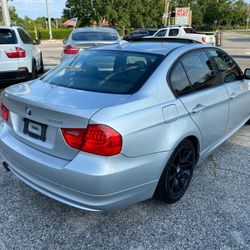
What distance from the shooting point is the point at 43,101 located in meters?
2.61

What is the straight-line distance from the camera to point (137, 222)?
287 cm

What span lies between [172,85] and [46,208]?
167 centimetres

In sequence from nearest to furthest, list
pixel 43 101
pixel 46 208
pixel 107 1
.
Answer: pixel 43 101, pixel 46 208, pixel 107 1

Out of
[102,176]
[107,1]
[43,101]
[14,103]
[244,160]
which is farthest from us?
[107,1]

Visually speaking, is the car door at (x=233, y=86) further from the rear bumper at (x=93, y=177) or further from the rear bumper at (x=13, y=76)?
the rear bumper at (x=13, y=76)

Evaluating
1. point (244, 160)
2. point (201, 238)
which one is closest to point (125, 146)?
Result: point (201, 238)

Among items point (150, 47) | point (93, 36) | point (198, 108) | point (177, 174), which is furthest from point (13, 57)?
point (177, 174)

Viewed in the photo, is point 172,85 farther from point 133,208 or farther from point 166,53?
point 133,208

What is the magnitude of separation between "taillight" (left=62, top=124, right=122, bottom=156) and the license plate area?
0.34m

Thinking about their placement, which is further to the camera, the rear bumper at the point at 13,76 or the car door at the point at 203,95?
the rear bumper at the point at 13,76

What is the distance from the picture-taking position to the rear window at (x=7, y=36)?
7.56m

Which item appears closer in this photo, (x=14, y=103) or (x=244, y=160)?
(x=14, y=103)

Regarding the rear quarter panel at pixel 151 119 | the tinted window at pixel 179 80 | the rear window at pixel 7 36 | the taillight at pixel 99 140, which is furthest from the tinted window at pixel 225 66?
the rear window at pixel 7 36

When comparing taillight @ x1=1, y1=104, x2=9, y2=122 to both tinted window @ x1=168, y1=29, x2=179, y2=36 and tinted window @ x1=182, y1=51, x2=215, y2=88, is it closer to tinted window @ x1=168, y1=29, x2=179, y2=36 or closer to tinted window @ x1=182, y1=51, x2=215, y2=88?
tinted window @ x1=182, y1=51, x2=215, y2=88
